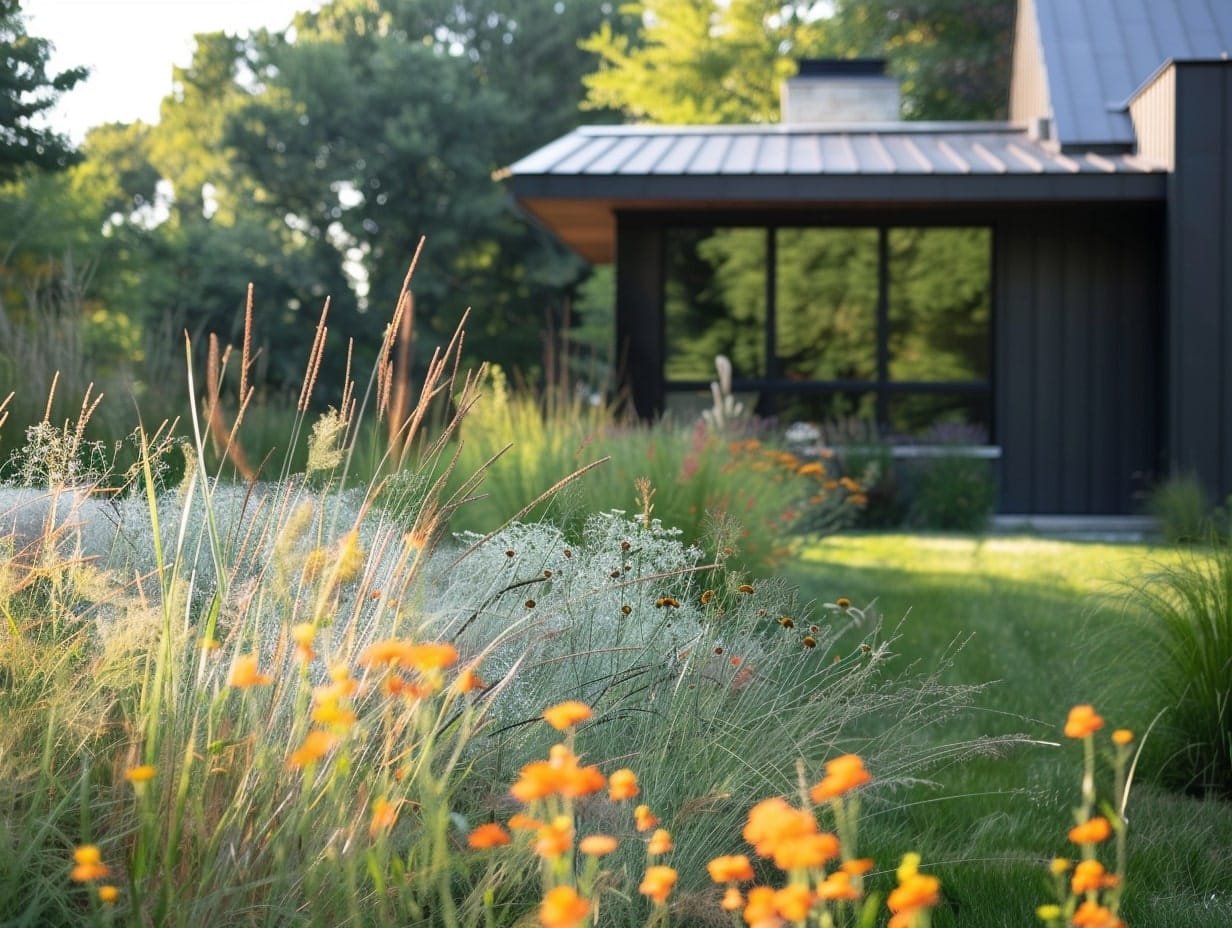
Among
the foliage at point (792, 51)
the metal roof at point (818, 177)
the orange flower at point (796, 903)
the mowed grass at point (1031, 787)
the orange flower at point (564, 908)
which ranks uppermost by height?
the foliage at point (792, 51)

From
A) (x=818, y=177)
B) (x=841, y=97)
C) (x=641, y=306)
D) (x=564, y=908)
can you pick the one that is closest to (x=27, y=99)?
(x=641, y=306)

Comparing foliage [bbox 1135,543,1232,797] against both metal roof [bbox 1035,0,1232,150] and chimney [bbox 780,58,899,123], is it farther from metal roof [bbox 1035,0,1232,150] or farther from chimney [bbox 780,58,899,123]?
chimney [bbox 780,58,899,123]

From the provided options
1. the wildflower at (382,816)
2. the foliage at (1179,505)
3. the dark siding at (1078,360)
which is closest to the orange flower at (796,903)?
the wildflower at (382,816)

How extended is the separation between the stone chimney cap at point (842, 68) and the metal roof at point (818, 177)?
215 cm

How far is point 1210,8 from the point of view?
10.9 metres

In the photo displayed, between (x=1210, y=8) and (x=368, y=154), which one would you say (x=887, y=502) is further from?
(x=368, y=154)

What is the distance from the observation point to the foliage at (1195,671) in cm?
306

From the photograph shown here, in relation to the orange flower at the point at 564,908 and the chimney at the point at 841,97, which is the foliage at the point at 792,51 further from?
the orange flower at the point at 564,908

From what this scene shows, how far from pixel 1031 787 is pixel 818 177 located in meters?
6.74

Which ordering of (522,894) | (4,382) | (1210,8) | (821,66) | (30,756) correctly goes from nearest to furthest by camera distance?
(30,756)
(522,894)
(4,382)
(1210,8)
(821,66)

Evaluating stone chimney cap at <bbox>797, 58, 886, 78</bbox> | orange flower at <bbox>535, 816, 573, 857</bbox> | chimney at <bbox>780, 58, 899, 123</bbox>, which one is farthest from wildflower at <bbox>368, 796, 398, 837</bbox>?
stone chimney cap at <bbox>797, 58, 886, 78</bbox>

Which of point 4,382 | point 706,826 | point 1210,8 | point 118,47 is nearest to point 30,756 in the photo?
point 706,826

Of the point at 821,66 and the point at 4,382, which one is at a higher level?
the point at 821,66

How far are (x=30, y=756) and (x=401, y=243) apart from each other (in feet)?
83.0
